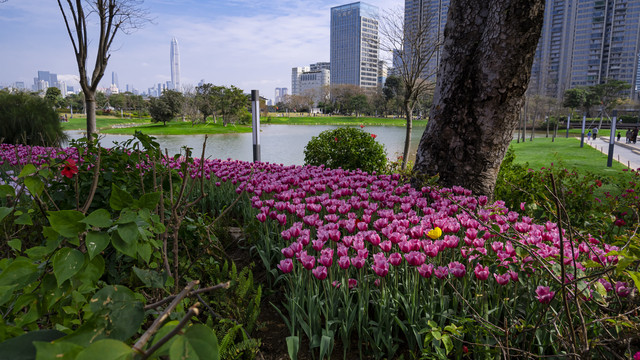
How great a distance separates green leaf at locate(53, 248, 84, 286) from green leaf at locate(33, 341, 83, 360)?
40 cm

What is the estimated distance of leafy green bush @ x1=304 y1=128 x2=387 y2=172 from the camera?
7.70 metres

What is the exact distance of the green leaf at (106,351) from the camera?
0.41 m

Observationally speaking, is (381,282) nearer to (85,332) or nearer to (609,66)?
(85,332)

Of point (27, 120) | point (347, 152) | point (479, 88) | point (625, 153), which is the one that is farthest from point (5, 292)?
point (625, 153)

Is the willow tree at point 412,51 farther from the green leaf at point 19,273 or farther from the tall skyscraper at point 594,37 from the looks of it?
the tall skyscraper at point 594,37

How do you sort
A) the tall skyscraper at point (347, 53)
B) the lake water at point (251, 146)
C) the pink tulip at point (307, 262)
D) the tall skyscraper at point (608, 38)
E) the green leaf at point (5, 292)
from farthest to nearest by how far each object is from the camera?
the tall skyscraper at point (347, 53) → the tall skyscraper at point (608, 38) → the lake water at point (251, 146) → the pink tulip at point (307, 262) → the green leaf at point (5, 292)

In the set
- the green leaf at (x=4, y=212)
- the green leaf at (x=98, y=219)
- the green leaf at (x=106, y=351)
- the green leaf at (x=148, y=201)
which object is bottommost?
the green leaf at (x=106, y=351)

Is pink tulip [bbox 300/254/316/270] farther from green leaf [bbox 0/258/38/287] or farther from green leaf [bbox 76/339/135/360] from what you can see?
green leaf [bbox 76/339/135/360]

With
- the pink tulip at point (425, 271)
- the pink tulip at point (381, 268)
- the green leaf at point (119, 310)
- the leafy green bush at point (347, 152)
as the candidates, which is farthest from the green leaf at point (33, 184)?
the leafy green bush at point (347, 152)

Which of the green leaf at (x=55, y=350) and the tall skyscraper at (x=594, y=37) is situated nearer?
the green leaf at (x=55, y=350)

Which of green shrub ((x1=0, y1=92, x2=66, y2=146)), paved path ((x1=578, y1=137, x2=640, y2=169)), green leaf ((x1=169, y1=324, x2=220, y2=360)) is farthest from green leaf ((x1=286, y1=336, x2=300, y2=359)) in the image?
paved path ((x1=578, y1=137, x2=640, y2=169))

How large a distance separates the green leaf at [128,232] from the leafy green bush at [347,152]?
22.2 ft

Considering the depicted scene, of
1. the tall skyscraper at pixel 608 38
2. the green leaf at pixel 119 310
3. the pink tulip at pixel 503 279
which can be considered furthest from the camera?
the tall skyscraper at pixel 608 38

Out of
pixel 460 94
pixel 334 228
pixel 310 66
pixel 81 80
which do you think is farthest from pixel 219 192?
pixel 310 66
